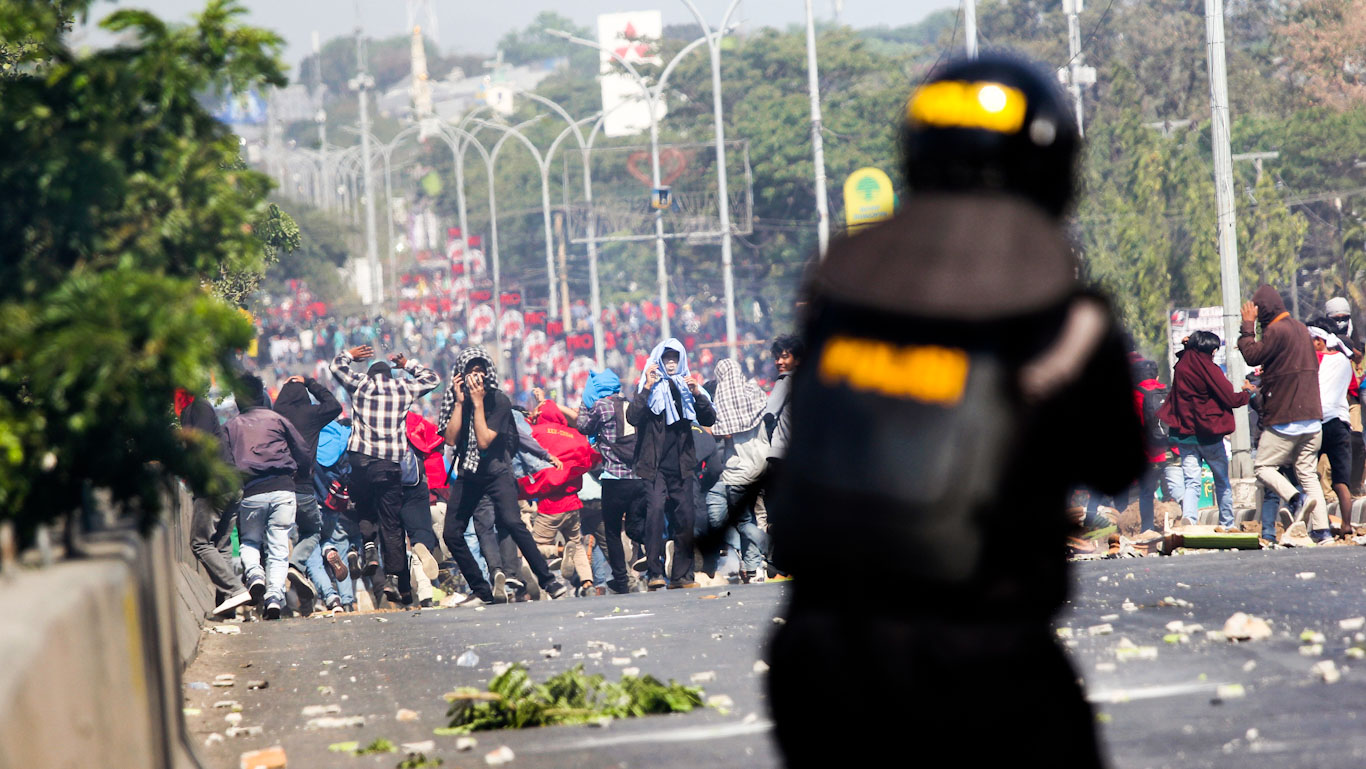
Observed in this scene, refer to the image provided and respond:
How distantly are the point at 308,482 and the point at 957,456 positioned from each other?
1189cm

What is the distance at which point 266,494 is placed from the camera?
42.9 ft

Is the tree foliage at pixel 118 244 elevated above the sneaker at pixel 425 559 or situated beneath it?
elevated above

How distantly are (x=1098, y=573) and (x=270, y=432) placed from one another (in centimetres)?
594

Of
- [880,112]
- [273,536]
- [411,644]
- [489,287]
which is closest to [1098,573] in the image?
[411,644]

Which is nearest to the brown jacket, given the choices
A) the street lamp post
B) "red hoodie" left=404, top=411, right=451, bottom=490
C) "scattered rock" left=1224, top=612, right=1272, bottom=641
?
"scattered rock" left=1224, top=612, right=1272, bottom=641

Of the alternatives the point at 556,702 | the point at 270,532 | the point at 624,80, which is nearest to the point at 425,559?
the point at 270,532

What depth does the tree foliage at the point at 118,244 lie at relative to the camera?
4832mm

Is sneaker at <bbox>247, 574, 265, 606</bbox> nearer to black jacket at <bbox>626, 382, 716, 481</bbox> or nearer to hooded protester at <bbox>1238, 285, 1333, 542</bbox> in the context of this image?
Answer: black jacket at <bbox>626, 382, 716, 481</bbox>

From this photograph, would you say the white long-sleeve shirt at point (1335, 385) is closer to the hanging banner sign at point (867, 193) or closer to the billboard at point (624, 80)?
the hanging banner sign at point (867, 193)

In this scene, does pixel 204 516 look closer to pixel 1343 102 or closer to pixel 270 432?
pixel 270 432

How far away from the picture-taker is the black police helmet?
9.56 ft

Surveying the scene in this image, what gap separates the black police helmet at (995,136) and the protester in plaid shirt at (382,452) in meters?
11.1

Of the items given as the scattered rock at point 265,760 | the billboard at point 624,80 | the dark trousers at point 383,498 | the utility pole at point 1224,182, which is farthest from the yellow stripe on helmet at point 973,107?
the billboard at point 624,80

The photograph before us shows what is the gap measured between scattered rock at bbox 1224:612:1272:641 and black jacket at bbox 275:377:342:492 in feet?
25.6
